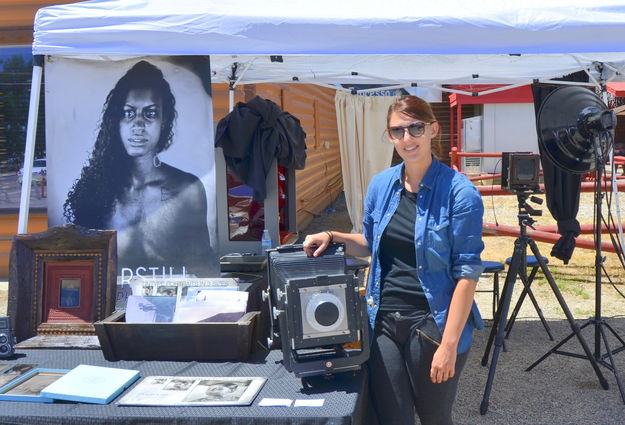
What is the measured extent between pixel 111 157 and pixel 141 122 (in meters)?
0.24

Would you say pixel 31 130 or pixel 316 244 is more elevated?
pixel 31 130

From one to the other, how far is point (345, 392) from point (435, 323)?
1.26 feet

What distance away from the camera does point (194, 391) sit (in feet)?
6.91

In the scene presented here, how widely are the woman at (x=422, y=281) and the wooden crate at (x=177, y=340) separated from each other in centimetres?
45

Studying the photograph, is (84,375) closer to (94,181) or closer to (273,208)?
(94,181)

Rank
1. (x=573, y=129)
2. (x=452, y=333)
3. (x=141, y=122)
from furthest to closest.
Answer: (x=573, y=129) → (x=141, y=122) → (x=452, y=333)

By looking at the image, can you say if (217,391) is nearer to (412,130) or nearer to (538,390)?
(412,130)

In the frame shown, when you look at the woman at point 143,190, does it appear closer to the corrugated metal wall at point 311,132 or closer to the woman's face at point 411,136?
the woman's face at point 411,136

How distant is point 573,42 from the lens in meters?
3.03

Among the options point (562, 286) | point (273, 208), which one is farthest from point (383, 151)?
point (273, 208)

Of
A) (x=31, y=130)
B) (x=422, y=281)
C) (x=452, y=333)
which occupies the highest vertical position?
(x=31, y=130)

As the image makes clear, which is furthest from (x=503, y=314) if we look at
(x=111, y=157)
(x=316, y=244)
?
(x=111, y=157)

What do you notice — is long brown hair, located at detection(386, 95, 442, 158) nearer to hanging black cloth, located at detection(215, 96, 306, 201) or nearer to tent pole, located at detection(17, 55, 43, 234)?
hanging black cloth, located at detection(215, 96, 306, 201)

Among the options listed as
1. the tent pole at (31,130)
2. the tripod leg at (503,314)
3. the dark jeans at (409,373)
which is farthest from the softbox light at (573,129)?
the tent pole at (31,130)
